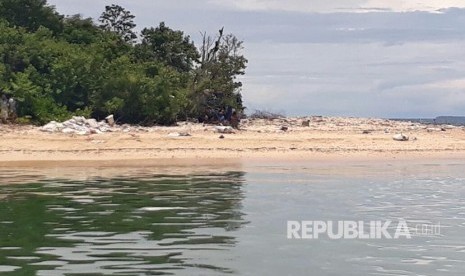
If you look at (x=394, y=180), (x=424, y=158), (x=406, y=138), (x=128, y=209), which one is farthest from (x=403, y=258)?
(x=406, y=138)

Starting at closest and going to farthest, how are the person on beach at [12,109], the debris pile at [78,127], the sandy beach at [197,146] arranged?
the sandy beach at [197,146], the debris pile at [78,127], the person on beach at [12,109]

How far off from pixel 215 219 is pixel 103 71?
21.0 metres

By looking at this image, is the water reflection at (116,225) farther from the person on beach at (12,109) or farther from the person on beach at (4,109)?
the person on beach at (12,109)

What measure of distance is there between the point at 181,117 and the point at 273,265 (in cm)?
2646

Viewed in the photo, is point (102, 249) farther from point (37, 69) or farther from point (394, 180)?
point (37, 69)

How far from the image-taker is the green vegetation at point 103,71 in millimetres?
29922

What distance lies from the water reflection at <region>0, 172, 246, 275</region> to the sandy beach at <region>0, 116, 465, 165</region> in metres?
6.31

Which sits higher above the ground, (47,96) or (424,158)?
(47,96)

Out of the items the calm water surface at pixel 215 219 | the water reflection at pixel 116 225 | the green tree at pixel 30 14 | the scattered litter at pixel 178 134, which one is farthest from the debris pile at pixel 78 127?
the green tree at pixel 30 14

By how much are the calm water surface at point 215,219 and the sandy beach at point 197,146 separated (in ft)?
11.1

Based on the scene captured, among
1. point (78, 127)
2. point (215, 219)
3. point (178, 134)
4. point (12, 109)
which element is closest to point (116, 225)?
point (215, 219)

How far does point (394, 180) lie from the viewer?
59.9 feet

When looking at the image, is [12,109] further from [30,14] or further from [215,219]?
[215,219]

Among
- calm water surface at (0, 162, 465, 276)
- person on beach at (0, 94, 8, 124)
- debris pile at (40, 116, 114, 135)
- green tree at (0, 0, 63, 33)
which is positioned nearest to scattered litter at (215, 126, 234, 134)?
debris pile at (40, 116, 114, 135)
